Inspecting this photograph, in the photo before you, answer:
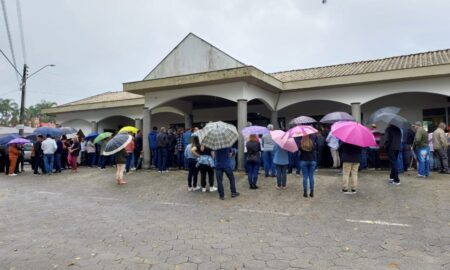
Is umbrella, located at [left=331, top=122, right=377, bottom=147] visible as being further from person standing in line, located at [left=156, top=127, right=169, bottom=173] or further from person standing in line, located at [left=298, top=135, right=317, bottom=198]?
person standing in line, located at [left=156, top=127, right=169, bottom=173]

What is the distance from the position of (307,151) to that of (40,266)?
5.64 m

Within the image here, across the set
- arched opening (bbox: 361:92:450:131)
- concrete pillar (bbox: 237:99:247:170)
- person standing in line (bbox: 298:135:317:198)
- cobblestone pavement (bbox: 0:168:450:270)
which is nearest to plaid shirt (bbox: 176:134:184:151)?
concrete pillar (bbox: 237:99:247:170)

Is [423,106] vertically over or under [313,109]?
under

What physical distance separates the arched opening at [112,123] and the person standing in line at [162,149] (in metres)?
9.09

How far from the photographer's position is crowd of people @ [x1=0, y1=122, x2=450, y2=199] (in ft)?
26.2

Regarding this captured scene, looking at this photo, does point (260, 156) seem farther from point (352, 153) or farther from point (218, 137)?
point (352, 153)

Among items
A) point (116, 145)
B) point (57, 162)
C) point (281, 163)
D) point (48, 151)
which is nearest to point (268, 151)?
point (281, 163)

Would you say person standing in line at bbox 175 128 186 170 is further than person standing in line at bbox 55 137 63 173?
No

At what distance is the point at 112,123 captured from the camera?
69.1 ft

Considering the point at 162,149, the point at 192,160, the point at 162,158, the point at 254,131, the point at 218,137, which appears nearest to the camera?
the point at 218,137

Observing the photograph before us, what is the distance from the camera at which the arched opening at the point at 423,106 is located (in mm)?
12969

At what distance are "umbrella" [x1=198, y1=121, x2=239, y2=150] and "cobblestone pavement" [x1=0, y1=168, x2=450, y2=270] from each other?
4.44 ft

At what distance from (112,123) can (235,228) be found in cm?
1710

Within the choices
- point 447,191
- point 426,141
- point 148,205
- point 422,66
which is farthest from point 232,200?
point 422,66
